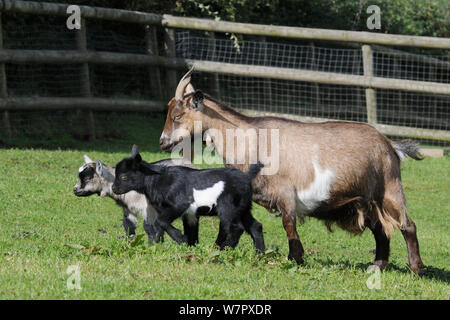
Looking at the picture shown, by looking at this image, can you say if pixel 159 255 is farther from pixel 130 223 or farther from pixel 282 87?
pixel 282 87

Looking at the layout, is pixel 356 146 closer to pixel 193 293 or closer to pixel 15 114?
pixel 193 293

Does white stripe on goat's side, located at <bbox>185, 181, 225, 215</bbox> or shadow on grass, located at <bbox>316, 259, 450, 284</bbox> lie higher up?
white stripe on goat's side, located at <bbox>185, 181, 225, 215</bbox>

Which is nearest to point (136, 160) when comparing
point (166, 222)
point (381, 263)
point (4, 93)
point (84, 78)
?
point (166, 222)

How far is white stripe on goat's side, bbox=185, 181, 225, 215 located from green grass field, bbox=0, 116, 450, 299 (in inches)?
16.6

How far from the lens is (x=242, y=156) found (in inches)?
321

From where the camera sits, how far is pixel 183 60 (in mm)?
15727

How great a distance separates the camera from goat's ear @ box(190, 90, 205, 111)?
8374 millimetres

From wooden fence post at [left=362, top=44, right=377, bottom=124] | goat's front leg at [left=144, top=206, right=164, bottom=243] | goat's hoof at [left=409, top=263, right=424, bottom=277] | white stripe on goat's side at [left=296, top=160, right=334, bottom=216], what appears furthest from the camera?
wooden fence post at [left=362, top=44, right=377, bottom=124]

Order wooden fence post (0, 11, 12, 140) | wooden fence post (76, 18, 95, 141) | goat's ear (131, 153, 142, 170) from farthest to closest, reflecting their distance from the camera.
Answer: wooden fence post (76, 18, 95, 141)
wooden fence post (0, 11, 12, 140)
goat's ear (131, 153, 142, 170)

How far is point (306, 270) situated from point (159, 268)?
4.53 feet

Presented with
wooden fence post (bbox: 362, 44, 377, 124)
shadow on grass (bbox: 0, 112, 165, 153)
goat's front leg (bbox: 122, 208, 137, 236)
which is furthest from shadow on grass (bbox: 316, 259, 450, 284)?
shadow on grass (bbox: 0, 112, 165, 153)

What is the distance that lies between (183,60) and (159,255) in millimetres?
8942

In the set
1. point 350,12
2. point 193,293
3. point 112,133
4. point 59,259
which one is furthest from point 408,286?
point 350,12

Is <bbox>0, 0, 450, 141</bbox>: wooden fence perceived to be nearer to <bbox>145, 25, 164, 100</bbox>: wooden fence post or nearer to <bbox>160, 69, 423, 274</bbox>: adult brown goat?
<bbox>145, 25, 164, 100</bbox>: wooden fence post
